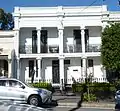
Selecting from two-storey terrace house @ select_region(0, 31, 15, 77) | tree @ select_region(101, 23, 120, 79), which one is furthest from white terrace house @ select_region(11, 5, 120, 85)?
tree @ select_region(101, 23, 120, 79)

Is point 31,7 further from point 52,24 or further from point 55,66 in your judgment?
point 55,66

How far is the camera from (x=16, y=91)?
1856 centimetres

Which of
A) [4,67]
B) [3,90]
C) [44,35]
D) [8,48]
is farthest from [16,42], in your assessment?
[3,90]

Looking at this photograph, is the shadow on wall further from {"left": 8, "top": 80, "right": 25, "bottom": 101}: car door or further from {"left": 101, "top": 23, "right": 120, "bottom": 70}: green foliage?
{"left": 8, "top": 80, "right": 25, "bottom": 101}: car door

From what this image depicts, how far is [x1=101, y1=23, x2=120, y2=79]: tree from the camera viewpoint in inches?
1297

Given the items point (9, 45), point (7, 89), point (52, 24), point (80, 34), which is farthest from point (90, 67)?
point (7, 89)

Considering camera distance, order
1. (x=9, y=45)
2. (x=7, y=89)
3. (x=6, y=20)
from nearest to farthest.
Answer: (x=7, y=89) < (x=9, y=45) < (x=6, y=20)

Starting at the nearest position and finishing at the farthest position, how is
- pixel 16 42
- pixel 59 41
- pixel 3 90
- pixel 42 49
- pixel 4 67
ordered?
1. pixel 3 90
2. pixel 16 42
3. pixel 59 41
4. pixel 42 49
5. pixel 4 67

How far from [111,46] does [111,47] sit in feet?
0.46

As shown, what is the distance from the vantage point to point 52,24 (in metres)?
37.1

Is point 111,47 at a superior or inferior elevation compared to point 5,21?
inferior

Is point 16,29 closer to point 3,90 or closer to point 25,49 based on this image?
point 25,49

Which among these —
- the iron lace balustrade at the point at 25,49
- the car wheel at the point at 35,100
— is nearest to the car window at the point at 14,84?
the car wheel at the point at 35,100

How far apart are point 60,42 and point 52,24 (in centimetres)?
226
